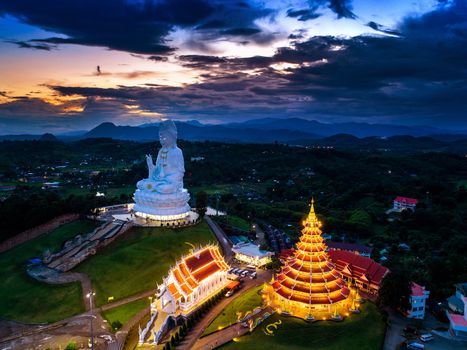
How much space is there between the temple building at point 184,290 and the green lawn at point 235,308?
8.78 ft

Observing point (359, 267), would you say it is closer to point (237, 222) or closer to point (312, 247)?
point (312, 247)

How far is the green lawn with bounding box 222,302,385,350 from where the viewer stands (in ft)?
104

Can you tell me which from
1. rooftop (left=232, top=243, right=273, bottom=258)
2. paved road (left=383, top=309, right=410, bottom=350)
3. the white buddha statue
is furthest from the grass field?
paved road (left=383, top=309, right=410, bottom=350)

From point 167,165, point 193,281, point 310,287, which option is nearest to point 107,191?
point 167,165

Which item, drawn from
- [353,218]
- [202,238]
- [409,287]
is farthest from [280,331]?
[353,218]

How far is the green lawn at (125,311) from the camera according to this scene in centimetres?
3606

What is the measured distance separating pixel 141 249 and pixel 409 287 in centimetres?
3012

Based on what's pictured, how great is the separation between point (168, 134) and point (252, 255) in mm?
22367

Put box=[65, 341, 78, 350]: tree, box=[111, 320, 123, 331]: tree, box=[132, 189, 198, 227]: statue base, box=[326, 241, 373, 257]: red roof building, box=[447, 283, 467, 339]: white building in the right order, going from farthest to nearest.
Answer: box=[132, 189, 198, 227]: statue base, box=[326, 241, 373, 257]: red roof building, box=[447, 283, 467, 339]: white building, box=[111, 320, 123, 331]: tree, box=[65, 341, 78, 350]: tree

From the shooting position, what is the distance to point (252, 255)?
48.4 meters

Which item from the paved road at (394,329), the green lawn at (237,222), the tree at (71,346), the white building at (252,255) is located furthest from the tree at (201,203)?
the paved road at (394,329)

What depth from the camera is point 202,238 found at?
2026 inches

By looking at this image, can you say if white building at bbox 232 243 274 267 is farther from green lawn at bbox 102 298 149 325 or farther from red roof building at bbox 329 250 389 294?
green lawn at bbox 102 298 149 325

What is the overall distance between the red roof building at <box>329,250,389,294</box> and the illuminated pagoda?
3.79m
